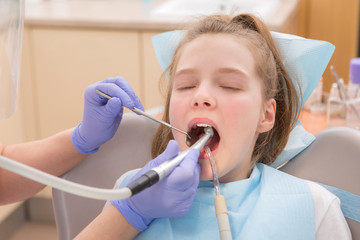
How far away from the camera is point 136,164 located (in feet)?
4.47

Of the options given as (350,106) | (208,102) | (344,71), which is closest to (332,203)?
(208,102)

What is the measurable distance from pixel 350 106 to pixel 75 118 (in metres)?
1.66

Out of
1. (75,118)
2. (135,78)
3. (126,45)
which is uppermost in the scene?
(126,45)

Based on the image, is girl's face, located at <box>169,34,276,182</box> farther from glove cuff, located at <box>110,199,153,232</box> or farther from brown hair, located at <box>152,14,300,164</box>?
glove cuff, located at <box>110,199,153,232</box>

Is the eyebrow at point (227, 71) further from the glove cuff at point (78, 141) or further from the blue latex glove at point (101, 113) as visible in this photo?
the glove cuff at point (78, 141)

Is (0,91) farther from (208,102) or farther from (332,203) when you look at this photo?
(332,203)

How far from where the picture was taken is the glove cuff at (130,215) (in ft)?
3.59

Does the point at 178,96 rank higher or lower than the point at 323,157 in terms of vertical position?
higher

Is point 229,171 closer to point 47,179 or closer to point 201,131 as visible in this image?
point 201,131

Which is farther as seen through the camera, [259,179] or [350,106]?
[350,106]

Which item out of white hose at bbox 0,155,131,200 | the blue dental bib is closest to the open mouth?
the blue dental bib

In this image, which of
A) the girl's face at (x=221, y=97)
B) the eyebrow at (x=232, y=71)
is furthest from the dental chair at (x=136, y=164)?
the eyebrow at (x=232, y=71)

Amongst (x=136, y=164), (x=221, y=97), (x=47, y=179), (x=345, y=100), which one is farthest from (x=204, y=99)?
(x=345, y=100)

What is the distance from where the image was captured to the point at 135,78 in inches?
109
